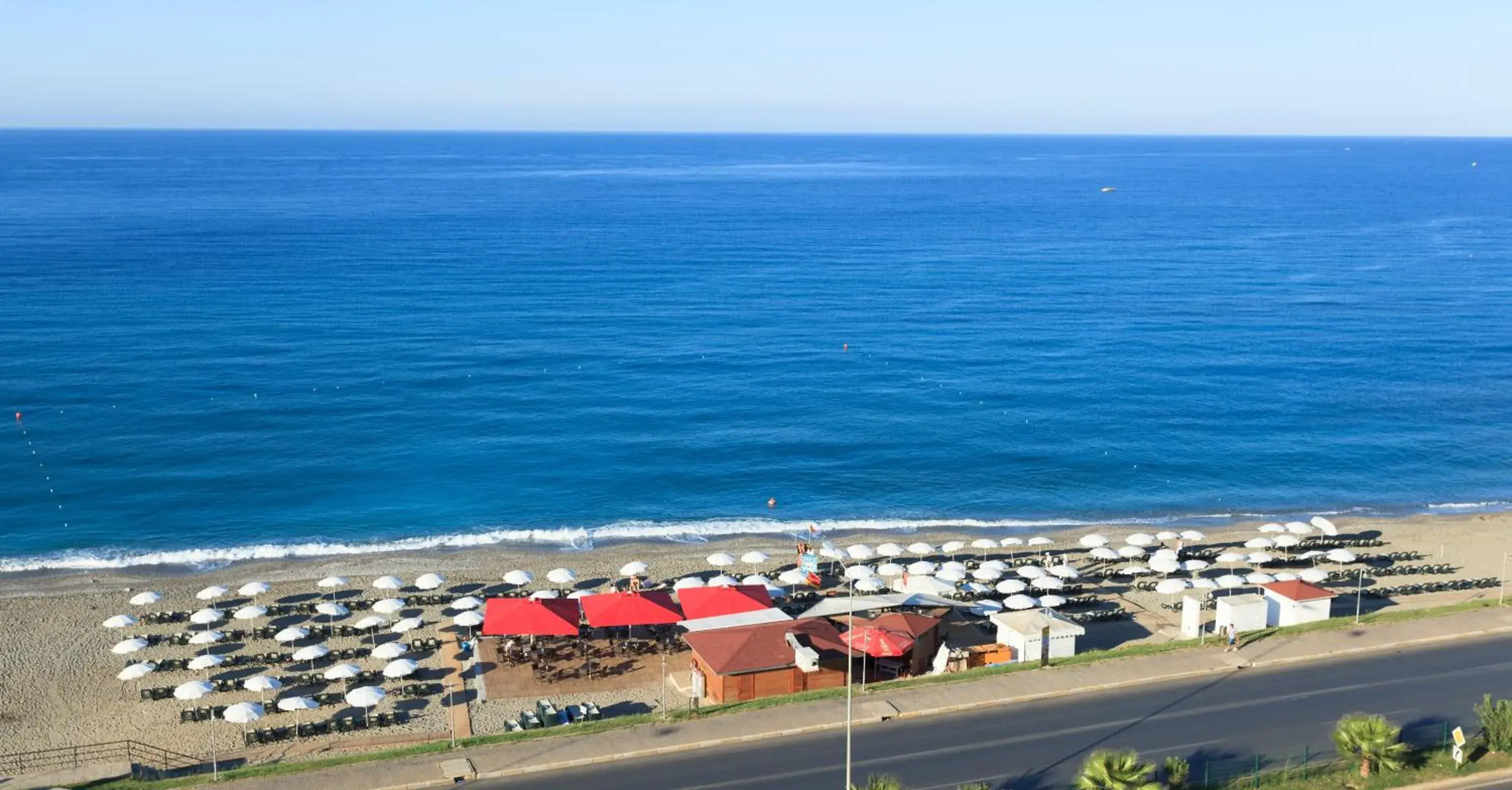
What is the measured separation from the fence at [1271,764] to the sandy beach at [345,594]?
11.6 m

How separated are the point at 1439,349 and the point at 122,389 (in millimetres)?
92783

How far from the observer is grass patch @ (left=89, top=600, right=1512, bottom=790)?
29.4m

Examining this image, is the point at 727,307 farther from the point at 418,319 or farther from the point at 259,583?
the point at 259,583

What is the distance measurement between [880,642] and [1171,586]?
15.5 meters

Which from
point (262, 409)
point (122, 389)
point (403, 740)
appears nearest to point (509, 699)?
point (403, 740)

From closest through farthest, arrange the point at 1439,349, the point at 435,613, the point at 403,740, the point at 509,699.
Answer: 1. the point at 403,740
2. the point at 509,699
3. the point at 435,613
4. the point at 1439,349

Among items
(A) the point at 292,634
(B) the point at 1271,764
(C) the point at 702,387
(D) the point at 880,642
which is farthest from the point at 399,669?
(C) the point at 702,387

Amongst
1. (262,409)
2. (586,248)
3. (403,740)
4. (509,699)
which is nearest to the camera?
(403,740)

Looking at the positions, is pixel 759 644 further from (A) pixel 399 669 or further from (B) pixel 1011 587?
(B) pixel 1011 587

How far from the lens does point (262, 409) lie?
246ft

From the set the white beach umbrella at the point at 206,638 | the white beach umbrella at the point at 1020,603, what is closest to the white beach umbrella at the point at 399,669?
the white beach umbrella at the point at 206,638

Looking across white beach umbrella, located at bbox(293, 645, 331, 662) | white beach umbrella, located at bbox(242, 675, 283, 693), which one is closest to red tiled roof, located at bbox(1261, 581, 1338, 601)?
white beach umbrella, located at bbox(293, 645, 331, 662)

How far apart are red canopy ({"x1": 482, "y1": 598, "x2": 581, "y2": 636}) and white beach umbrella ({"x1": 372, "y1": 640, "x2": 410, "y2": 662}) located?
2.76 meters

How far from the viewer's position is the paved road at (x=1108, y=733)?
30.0 metres
